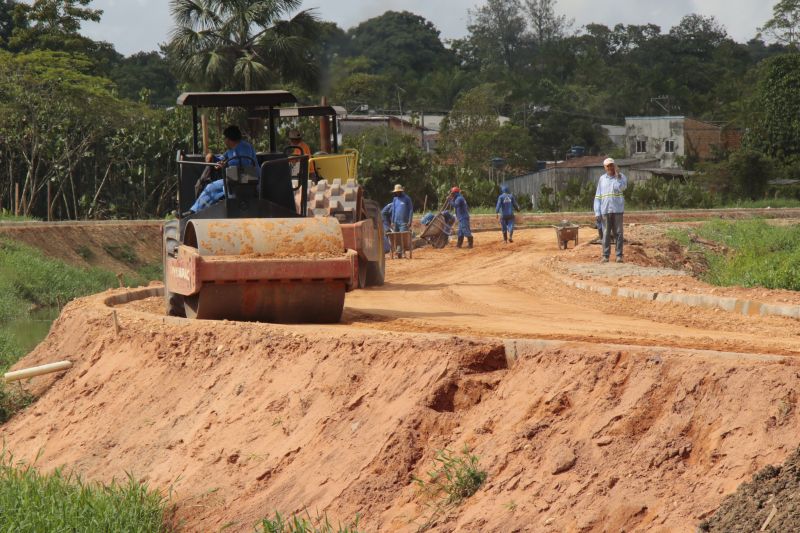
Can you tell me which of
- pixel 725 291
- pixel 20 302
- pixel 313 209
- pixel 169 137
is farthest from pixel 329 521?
pixel 169 137

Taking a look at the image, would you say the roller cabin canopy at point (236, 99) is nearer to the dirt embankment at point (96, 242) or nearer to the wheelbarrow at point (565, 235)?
the wheelbarrow at point (565, 235)

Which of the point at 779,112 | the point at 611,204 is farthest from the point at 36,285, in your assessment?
the point at 779,112

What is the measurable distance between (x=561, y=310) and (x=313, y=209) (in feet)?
13.2

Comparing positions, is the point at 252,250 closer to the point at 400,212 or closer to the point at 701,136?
the point at 400,212

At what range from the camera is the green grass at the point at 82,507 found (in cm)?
920

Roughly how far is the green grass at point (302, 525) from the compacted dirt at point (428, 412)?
0.13 m

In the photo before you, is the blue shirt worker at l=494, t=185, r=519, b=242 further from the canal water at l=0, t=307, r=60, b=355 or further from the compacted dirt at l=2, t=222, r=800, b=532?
the compacted dirt at l=2, t=222, r=800, b=532

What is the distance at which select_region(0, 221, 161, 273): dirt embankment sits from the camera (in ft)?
106

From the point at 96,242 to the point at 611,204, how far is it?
1883 cm

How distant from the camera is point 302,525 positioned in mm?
8070

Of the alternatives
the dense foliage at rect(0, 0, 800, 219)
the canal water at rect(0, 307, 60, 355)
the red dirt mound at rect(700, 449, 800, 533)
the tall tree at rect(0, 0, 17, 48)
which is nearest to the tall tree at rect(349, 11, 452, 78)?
the dense foliage at rect(0, 0, 800, 219)

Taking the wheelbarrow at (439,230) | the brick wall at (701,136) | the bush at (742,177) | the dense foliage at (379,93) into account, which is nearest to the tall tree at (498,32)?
the dense foliage at (379,93)

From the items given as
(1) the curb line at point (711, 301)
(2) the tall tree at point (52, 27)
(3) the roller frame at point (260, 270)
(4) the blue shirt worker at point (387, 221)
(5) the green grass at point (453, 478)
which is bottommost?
(5) the green grass at point (453, 478)

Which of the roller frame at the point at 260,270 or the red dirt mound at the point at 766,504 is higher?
the roller frame at the point at 260,270
